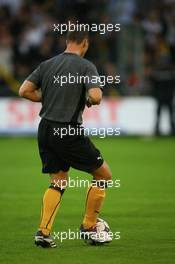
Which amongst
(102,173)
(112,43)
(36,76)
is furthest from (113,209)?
(112,43)

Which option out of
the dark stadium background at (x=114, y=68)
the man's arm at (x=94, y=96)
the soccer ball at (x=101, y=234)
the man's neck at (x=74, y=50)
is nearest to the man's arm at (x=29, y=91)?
the man's neck at (x=74, y=50)

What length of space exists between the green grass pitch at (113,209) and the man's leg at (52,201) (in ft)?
0.82

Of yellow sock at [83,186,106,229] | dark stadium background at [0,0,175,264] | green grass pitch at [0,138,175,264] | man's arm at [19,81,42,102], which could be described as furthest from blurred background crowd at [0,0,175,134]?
man's arm at [19,81,42,102]

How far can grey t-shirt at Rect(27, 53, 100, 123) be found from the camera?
9.35 m

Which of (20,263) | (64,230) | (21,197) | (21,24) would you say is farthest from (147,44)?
(20,263)

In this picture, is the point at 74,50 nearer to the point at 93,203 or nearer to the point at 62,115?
the point at 62,115

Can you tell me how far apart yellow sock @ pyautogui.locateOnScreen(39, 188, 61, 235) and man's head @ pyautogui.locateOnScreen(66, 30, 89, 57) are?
1455mm

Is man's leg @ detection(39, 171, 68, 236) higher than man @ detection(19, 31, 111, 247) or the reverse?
the reverse

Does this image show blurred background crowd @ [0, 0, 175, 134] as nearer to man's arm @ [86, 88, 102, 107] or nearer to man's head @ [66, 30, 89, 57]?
man's head @ [66, 30, 89, 57]

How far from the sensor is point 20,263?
8734 millimetres

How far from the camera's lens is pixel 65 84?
9398mm

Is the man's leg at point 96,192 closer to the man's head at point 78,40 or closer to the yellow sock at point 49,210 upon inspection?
the yellow sock at point 49,210

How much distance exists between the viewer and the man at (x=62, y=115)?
9.41 meters

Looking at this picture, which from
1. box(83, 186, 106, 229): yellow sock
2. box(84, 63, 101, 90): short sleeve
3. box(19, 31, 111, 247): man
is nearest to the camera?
box(84, 63, 101, 90): short sleeve
